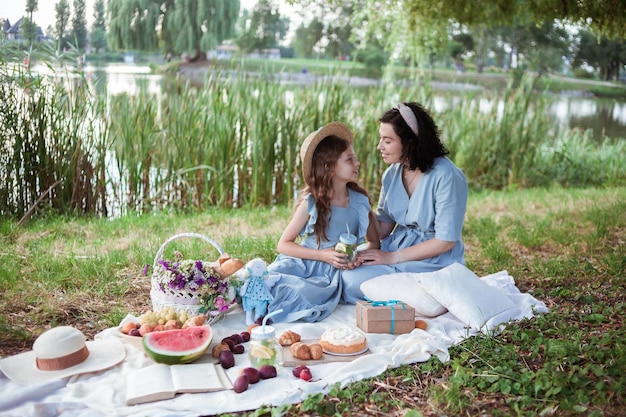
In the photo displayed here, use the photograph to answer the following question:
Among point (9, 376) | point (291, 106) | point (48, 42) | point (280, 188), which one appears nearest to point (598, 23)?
point (291, 106)

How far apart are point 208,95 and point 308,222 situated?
9.63 ft

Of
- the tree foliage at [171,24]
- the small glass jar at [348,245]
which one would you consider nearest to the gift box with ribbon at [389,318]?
the small glass jar at [348,245]

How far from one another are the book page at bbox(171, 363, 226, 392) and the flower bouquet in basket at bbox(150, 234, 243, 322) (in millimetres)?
503

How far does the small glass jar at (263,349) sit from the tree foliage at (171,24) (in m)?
5.79

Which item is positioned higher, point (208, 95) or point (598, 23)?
point (598, 23)

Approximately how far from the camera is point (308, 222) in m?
3.89

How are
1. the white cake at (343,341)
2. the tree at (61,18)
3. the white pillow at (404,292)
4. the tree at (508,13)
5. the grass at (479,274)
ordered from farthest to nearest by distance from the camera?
the tree at (61,18)
the tree at (508,13)
the white pillow at (404,292)
the white cake at (343,341)
the grass at (479,274)

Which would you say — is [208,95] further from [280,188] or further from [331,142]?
[331,142]

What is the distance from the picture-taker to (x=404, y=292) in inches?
145

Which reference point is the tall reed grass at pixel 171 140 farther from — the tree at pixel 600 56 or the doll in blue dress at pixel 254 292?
the tree at pixel 600 56

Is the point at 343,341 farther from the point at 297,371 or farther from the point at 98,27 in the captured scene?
the point at 98,27

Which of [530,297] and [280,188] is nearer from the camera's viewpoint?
[530,297]

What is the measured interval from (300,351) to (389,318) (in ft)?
1.95

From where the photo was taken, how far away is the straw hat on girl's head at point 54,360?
2.72 metres
